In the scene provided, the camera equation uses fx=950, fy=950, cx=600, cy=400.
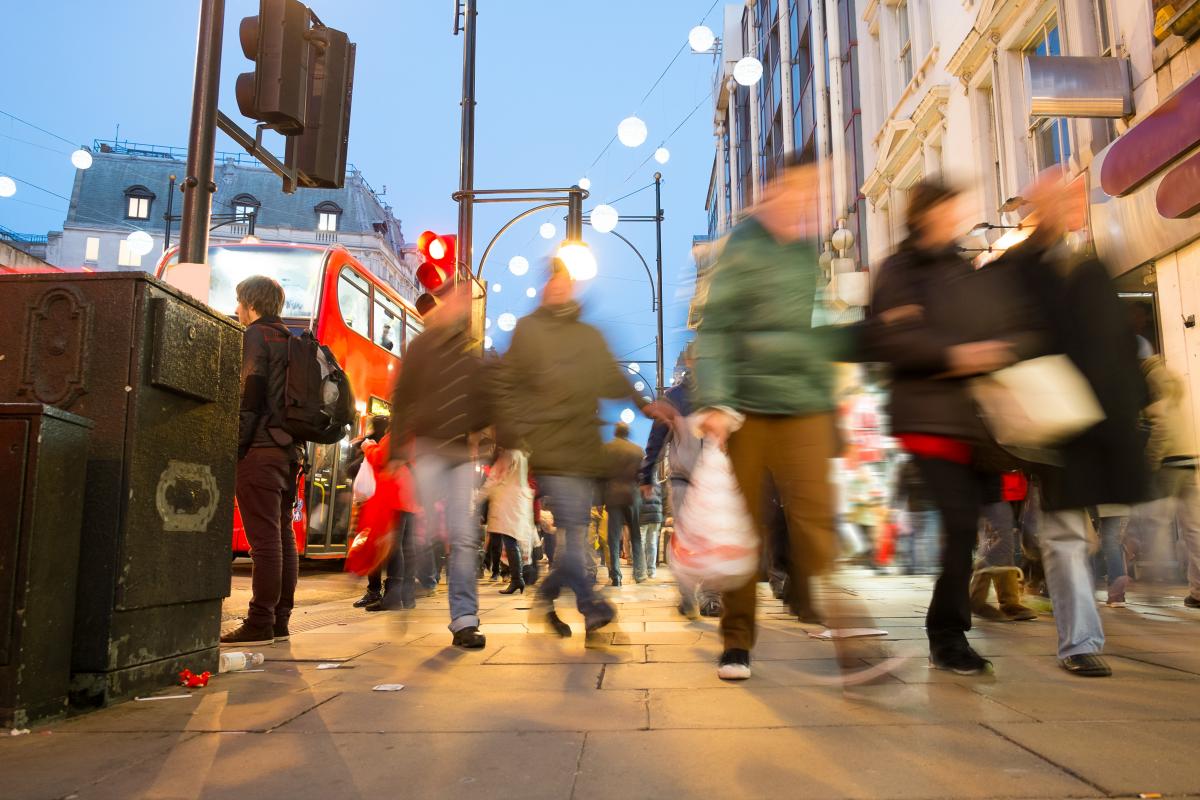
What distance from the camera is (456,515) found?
4.75 metres

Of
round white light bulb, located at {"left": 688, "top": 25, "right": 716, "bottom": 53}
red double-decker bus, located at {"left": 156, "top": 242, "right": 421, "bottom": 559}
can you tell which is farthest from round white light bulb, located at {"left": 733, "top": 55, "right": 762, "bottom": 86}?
red double-decker bus, located at {"left": 156, "top": 242, "right": 421, "bottom": 559}

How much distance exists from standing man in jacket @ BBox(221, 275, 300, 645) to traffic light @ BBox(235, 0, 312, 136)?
1.13 meters

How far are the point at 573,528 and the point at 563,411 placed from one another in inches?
22.0

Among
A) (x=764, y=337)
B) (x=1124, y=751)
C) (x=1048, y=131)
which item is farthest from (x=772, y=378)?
(x=1048, y=131)

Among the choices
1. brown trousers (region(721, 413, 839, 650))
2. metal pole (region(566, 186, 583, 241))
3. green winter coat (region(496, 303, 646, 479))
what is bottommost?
brown trousers (region(721, 413, 839, 650))

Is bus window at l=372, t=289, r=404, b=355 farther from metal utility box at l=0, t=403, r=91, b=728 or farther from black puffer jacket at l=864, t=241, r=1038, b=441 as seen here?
black puffer jacket at l=864, t=241, r=1038, b=441

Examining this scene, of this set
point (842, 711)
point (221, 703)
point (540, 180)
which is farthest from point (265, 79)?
point (540, 180)

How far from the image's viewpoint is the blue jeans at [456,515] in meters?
4.73

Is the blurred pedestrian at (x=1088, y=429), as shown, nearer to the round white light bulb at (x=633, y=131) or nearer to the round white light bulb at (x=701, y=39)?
the round white light bulb at (x=633, y=131)

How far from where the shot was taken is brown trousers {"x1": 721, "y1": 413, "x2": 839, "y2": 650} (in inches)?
132

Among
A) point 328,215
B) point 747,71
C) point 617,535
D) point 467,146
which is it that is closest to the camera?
point 617,535

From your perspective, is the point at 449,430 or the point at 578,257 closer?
the point at 449,430

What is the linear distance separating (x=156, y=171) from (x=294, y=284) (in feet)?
170

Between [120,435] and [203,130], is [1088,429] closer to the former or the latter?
[120,435]
